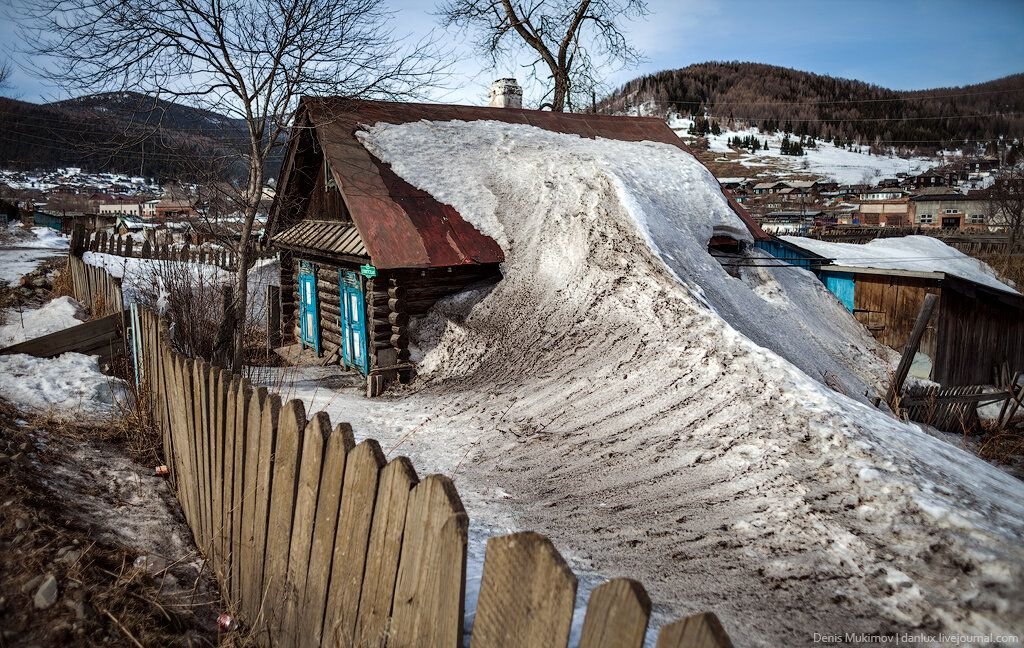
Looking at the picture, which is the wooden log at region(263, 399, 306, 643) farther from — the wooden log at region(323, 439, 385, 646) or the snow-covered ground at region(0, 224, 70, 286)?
the snow-covered ground at region(0, 224, 70, 286)

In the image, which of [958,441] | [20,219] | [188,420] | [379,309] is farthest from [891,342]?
[20,219]

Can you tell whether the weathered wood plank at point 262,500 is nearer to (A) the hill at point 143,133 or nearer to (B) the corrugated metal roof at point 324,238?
(B) the corrugated metal roof at point 324,238

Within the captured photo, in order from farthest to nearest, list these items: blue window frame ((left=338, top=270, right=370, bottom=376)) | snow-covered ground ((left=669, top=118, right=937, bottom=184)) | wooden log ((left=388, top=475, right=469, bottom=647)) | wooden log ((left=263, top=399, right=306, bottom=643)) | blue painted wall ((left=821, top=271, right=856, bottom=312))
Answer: snow-covered ground ((left=669, top=118, right=937, bottom=184)) < blue painted wall ((left=821, top=271, right=856, bottom=312)) < blue window frame ((left=338, top=270, right=370, bottom=376)) < wooden log ((left=263, top=399, right=306, bottom=643)) < wooden log ((left=388, top=475, right=469, bottom=647))

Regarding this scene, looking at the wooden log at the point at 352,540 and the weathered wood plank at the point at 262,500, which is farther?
the weathered wood plank at the point at 262,500

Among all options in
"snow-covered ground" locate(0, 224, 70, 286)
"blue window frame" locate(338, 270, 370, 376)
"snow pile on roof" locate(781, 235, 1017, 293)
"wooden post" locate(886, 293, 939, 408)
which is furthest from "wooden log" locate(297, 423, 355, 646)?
"snow pile on roof" locate(781, 235, 1017, 293)

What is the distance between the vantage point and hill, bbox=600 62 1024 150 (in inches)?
6545

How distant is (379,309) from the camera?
10.9 metres

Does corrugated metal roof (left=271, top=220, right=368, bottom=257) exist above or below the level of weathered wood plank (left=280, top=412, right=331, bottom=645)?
above

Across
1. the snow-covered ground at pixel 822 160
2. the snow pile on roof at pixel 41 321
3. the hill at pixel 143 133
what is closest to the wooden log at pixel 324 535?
the snow pile on roof at pixel 41 321

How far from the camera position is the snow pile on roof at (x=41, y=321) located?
9352 millimetres

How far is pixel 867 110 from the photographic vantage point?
192625 millimetres

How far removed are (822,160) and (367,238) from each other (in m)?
167

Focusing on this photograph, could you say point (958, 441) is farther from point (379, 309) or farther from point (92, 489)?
point (92, 489)

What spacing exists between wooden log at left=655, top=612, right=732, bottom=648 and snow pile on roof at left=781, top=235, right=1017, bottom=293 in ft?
62.8
